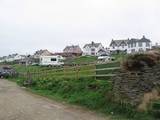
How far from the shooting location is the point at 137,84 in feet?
46.7

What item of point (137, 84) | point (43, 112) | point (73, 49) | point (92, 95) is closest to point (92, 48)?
point (73, 49)

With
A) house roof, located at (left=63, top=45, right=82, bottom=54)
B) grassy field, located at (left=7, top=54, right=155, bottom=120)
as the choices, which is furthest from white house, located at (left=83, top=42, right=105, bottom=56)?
grassy field, located at (left=7, top=54, right=155, bottom=120)

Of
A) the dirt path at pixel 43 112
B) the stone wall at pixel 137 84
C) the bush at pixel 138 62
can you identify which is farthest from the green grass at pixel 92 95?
the bush at pixel 138 62

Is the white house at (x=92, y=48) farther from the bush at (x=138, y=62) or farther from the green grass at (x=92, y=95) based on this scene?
the bush at (x=138, y=62)

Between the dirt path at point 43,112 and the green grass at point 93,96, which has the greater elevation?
the green grass at point 93,96

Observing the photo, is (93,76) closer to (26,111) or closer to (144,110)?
(26,111)

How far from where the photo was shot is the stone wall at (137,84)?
1396 centimetres

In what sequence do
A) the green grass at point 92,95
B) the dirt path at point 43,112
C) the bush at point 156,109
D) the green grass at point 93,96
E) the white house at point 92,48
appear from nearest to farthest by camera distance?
the bush at point 156,109
the green grass at point 92,95
the green grass at point 93,96
the dirt path at point 43,112
the white house at point 92,48

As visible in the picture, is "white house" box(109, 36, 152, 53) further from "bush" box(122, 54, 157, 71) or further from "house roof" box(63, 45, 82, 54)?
"bush" box(122, 54, 157, 71)

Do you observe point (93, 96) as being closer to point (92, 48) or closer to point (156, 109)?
point (156, 109)

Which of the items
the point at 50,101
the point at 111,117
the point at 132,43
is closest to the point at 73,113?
the point at 111,117

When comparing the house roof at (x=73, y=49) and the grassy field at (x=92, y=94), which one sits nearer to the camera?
the grassy field at (x=92, y=94)

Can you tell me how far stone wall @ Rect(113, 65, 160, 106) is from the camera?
1396cm

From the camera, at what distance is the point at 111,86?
16.2 metres
